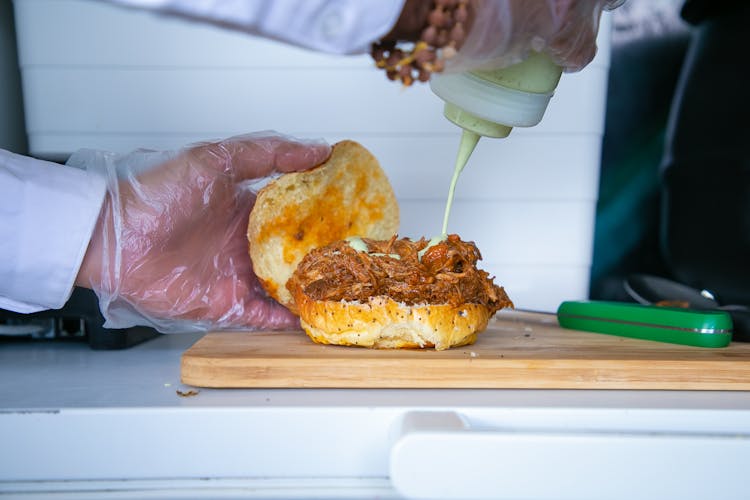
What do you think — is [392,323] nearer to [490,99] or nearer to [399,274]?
[399,274]

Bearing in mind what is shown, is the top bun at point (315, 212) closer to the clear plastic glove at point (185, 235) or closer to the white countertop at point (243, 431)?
the clear plastic glove at point (185, 235)

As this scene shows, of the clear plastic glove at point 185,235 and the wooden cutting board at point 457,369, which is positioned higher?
the clear plastic glove at point 185,235

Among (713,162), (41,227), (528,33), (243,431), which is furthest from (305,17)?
(713,162)

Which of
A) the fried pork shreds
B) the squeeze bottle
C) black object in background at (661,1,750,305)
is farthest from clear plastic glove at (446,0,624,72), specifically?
black object in background at (661,1,750,305)

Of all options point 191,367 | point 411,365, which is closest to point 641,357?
point 411,365

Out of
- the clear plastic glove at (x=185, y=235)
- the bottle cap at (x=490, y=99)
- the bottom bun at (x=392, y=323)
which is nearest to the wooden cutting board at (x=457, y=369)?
the bottom bun at (x=392, y=323)

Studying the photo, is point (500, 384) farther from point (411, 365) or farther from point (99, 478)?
point (99, 478)
